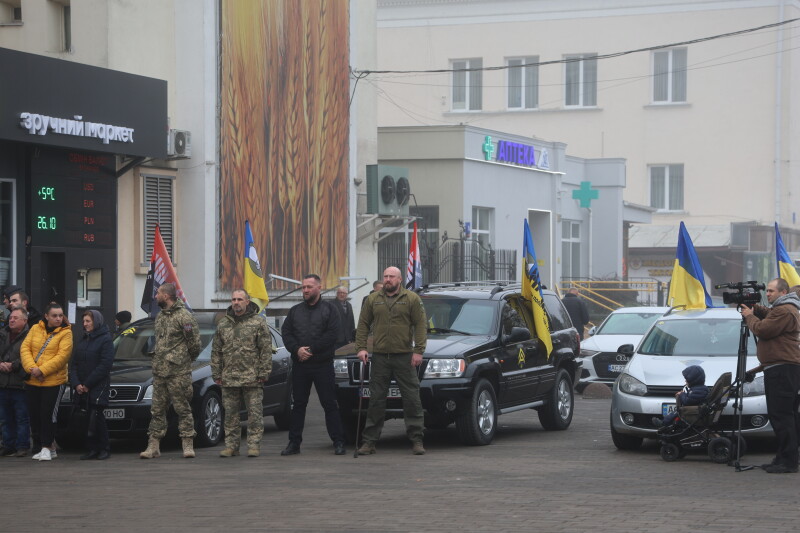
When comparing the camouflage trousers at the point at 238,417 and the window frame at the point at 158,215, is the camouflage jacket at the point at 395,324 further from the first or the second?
the window frame at the point at 158,215

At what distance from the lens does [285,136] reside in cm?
2567

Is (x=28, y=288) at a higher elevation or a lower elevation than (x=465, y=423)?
higher

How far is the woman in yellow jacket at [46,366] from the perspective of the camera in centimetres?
1418

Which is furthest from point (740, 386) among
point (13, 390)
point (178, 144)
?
point (178, 144)

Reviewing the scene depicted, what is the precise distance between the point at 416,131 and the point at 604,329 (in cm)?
1263

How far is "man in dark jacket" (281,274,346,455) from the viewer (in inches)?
565

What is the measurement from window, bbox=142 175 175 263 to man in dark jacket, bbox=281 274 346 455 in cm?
814

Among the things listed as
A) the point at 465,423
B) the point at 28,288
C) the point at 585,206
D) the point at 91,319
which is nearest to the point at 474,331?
the point at 465,423

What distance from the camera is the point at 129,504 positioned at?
1084cm

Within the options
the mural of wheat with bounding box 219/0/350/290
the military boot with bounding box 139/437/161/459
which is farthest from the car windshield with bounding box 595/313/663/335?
the military boot with bounding box 139/437/161/459

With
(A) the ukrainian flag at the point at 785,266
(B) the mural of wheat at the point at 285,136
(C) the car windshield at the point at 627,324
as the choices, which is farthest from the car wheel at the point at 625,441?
(B) the mural of wheat at the point at 285,136

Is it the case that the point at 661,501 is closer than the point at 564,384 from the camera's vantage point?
Yes

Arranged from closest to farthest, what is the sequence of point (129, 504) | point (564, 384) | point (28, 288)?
point (129, 504) < point (564, 384) < point (28, 288)

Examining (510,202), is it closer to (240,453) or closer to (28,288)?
(28,288)
